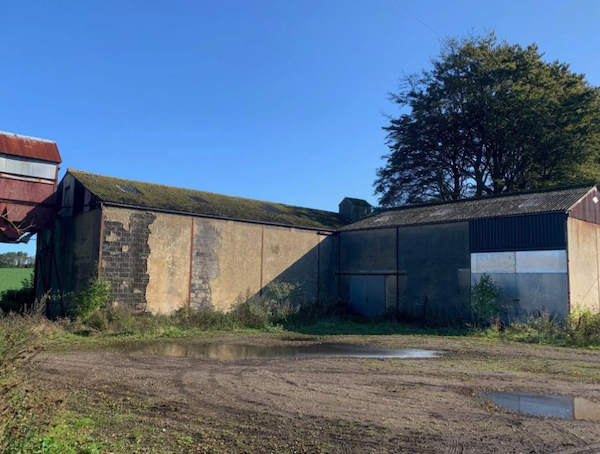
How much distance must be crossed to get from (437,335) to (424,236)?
19.0ft

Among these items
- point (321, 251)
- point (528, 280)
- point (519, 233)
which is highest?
point (519, 233)

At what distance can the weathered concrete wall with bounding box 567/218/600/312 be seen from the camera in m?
18.8

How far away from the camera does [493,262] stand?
67.3ft

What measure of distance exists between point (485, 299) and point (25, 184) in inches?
777

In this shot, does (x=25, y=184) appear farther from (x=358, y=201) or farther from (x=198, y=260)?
(x=358, y=201)

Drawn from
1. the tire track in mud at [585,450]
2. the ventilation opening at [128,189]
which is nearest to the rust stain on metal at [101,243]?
the ventilation opening at [128,189]

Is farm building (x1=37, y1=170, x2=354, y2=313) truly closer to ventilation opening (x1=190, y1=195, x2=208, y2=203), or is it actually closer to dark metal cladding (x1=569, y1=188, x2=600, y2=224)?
ventilation opening (x1=190, y1=195, x2=208, y2=203)

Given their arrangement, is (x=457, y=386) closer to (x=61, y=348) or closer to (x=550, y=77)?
(x=61, y=348)

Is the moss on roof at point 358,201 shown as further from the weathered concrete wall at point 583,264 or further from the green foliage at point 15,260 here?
the green foliage at point 15,260

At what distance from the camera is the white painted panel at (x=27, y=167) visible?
20.0m

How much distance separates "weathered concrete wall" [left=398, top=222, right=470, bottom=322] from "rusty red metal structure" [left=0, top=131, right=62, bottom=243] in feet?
53.9

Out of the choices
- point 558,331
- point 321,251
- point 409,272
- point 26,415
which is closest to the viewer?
point 26,415

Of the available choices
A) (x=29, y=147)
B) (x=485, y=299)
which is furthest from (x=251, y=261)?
(x=29, y=147)

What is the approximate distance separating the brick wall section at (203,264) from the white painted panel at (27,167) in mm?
6641
